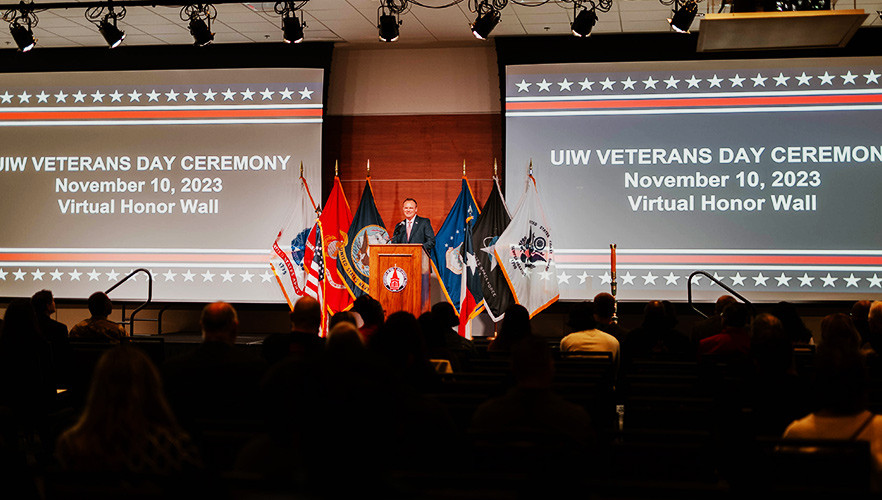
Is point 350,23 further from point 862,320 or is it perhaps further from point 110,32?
point 862,320

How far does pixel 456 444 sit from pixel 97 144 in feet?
29.4

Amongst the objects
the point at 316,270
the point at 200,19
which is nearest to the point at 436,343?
the point at 316,270

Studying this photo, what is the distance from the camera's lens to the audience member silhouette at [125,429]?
2184mm

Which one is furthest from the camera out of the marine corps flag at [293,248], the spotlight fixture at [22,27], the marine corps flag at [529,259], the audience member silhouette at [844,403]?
the marine corps flag at [293,248]

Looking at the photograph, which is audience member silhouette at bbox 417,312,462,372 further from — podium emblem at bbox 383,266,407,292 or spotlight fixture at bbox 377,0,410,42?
spotlight fixture at bbox 377,0,410,42

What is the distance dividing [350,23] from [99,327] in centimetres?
477

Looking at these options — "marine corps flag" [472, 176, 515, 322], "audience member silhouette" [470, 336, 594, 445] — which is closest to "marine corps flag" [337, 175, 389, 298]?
"marine corps flag" [472, 176, 515, 322]

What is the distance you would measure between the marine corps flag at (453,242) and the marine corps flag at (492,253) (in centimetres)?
18

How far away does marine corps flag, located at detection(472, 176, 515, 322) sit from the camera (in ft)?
29.5

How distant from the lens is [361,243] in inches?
370

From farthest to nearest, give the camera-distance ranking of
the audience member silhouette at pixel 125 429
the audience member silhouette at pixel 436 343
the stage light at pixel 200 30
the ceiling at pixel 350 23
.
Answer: the ceiling at pixel 350 23, the stage light at pixel 200 30, the audience member silhouette at pixel 436 343, the audience member silhouette at pixel 125 429

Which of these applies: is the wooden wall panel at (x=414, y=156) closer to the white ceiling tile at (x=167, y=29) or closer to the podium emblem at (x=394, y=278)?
the podium emblem at (x=394, y=278)

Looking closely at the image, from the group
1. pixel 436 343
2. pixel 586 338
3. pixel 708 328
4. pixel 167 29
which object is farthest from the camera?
pixel 167 29

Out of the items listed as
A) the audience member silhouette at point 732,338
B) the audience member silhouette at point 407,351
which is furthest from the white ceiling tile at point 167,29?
the audience member silhouette at point 732,338
